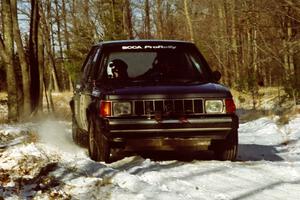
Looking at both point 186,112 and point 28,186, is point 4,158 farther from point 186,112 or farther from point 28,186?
point 186,112

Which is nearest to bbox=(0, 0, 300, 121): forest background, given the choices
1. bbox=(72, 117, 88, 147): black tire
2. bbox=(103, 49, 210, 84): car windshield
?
bbox=(72, 117, 88, 147): black tire

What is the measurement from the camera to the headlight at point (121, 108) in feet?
22.4

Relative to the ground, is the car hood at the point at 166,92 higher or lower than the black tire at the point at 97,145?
higher

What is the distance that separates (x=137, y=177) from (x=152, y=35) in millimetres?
46157

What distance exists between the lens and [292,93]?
17984 mm

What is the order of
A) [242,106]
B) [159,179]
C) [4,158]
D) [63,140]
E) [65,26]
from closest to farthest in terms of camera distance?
[159,179] < [4,158] < [63,140] < [242,106] < [65,26]

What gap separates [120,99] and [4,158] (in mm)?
2149

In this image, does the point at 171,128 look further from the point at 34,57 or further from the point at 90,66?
the point at 34,57

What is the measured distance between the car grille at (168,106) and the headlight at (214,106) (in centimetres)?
8

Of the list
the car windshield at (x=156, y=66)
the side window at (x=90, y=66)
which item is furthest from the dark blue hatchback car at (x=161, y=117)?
the side window at (x=90, y=66)

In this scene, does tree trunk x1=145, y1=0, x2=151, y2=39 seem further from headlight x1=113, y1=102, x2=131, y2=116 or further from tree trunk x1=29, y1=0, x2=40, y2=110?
headlight x1=113, y1=102, x2=131, y2=116

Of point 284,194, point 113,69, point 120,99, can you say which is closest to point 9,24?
point 113,69

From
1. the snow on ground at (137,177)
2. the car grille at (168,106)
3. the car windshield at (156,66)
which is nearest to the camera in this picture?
the snow on ground at (137,177)

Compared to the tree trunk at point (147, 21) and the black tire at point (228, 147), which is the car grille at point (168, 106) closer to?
the black tire at point (228, 147)
